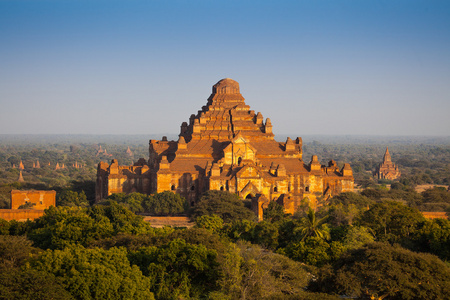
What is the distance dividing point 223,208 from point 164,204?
5735mm

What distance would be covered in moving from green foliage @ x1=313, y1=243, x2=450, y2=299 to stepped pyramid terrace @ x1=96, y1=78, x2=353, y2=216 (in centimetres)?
2108

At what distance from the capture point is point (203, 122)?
6138cm

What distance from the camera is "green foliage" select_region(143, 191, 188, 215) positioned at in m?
50.1

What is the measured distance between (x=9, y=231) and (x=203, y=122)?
2554 centimetres

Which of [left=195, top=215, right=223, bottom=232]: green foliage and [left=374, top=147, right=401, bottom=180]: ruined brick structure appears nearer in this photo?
[left=195, top=215, right=223, bottom=232]: green foliage

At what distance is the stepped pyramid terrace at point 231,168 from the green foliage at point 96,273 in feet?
70.8

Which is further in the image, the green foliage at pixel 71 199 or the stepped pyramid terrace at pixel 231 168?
the green foliage at pixel 71 199

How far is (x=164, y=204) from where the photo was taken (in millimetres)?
50281

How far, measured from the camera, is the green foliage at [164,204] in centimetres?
5009

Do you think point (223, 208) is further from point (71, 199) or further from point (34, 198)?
point (34, 198)

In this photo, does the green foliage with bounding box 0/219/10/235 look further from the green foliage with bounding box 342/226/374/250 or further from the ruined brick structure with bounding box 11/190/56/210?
the green foliage with bounding box 342/226/374/250

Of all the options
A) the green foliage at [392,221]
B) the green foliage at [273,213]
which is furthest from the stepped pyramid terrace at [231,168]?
the green foliage at [392,221]

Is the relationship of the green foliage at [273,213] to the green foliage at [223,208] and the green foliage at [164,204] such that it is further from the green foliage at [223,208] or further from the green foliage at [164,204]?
the green foliage at [164,204]

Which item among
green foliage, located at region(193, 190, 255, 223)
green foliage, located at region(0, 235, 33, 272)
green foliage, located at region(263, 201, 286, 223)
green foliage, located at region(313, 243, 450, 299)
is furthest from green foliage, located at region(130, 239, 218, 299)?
green foliage, located at region(263, 201, 286, 223)
